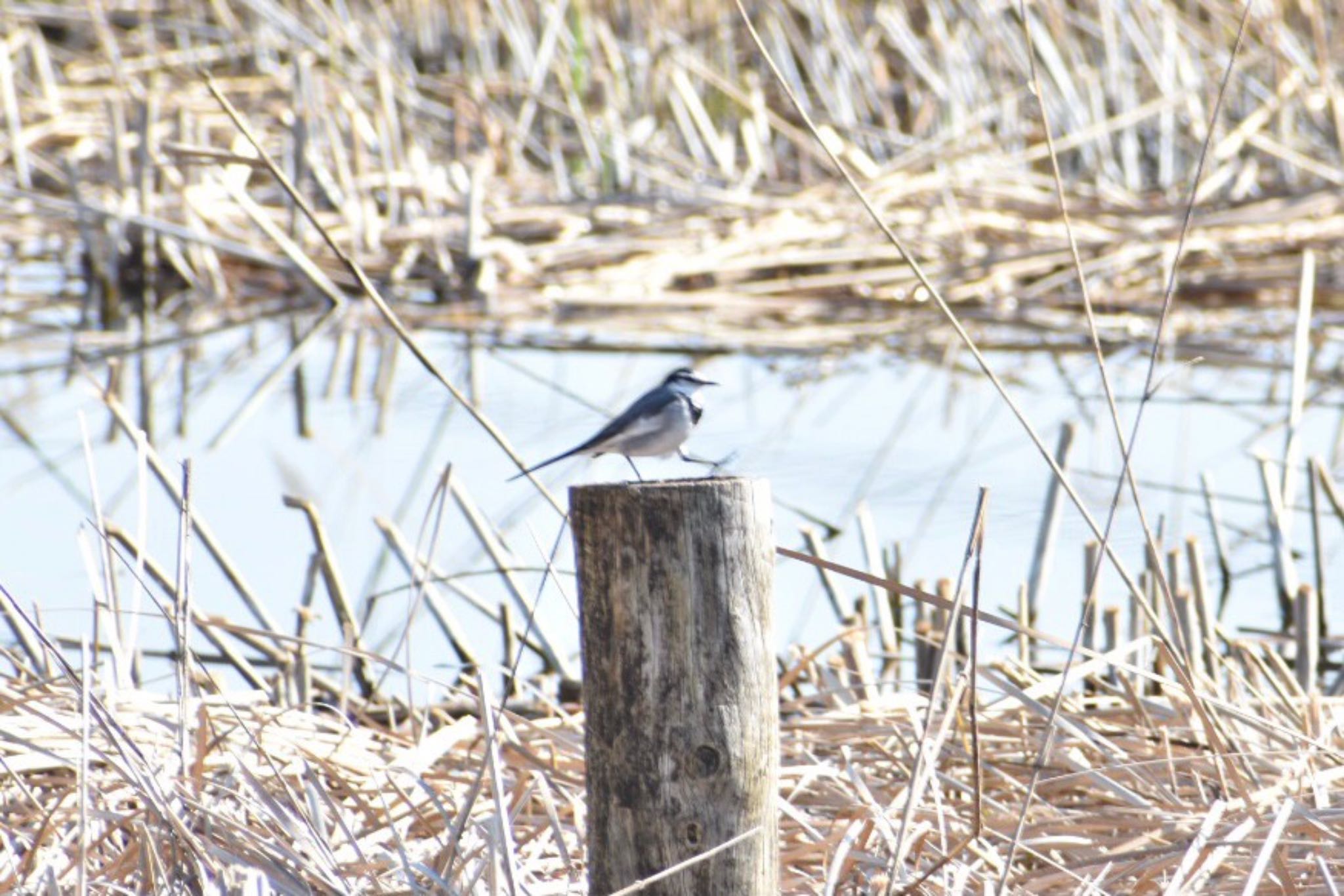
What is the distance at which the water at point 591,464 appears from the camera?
4.56 meters

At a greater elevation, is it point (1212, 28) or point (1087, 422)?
point (1212, 28)

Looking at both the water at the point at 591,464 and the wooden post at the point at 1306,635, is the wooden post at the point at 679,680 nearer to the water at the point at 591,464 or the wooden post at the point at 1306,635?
the water at the point at 591,464

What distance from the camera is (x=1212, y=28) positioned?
966 cm

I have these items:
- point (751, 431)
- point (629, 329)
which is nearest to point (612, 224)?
point (629, 329)

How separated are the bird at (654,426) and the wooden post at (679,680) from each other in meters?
0.38

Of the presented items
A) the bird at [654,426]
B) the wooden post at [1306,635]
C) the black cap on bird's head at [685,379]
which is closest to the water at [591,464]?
the wooden post at [1306,635]

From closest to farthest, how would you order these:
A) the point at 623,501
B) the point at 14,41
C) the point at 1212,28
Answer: the point at 623,501 → the point at 14,41 → the point at 1212,28

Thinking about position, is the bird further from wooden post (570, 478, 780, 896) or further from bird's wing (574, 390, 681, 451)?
wooden post (570, 478, 780, 896)

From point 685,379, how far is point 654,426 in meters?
0.22

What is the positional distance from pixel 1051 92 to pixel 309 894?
7685mm

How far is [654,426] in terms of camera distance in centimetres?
233

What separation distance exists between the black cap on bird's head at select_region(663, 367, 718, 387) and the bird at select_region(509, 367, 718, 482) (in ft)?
0.18

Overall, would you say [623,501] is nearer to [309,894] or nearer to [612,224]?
[309,894]

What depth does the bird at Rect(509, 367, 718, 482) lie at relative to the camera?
2.32m
